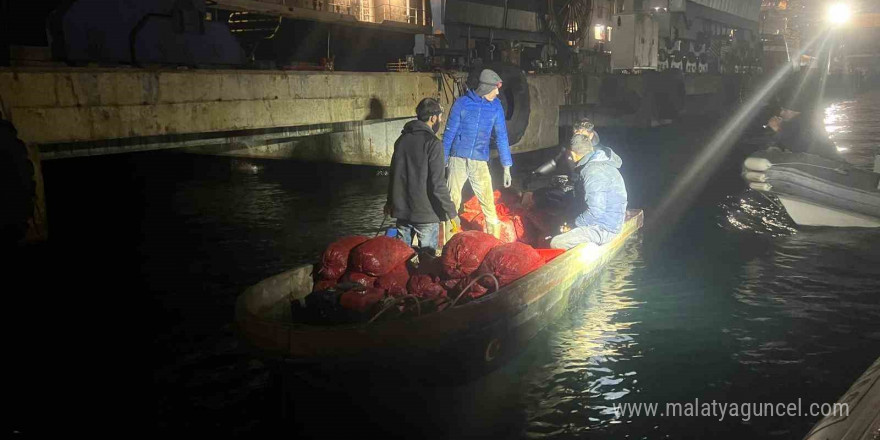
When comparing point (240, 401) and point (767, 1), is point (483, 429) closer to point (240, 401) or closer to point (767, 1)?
point (240, 401)

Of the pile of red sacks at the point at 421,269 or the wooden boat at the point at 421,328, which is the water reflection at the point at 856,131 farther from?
the pile of red sacks at the point at 421,269

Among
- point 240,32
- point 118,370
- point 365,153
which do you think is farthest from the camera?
point 240,32

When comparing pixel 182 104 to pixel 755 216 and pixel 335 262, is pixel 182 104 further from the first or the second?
pixel 755 216

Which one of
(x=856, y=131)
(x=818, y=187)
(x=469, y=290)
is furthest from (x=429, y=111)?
(x=856, y=131)

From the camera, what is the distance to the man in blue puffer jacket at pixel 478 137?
7.34 m

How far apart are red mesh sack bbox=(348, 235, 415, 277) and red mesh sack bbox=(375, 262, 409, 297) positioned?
0.05 meters

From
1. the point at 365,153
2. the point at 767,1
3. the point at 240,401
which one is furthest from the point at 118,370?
the point at 767,1

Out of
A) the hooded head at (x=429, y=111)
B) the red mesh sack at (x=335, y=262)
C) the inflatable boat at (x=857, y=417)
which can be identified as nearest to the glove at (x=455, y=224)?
the hooded head at (x=429, y=111)

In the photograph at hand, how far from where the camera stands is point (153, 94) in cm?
1005

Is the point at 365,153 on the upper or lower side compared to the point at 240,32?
lower

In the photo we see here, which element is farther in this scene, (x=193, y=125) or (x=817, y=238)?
(x=193, y=125)

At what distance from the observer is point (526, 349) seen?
19.3ft

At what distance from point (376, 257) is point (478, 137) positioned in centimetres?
252

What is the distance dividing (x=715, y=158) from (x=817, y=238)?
442 inches
